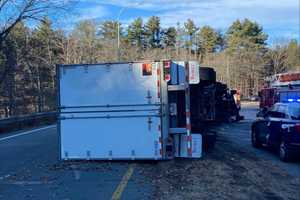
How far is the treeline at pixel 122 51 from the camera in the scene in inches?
2000

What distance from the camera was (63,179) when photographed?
11953 millimetres

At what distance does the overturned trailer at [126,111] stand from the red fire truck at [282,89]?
14.3 meters

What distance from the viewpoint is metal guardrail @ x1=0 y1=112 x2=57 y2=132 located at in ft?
93.6

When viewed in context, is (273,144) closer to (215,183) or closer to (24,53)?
(215,183)

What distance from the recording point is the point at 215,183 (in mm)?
11336

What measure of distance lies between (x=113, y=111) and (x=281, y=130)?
5081 mm

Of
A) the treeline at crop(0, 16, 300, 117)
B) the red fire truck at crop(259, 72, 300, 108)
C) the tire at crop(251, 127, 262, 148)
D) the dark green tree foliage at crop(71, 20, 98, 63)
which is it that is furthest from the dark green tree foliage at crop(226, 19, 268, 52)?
the tire at crop(251, 127, 262, 148)

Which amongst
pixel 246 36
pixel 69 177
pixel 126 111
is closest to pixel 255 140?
pixel 126 111

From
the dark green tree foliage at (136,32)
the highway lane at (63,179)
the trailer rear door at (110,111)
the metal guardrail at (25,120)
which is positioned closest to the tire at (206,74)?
the trailer rear door at (110,111)

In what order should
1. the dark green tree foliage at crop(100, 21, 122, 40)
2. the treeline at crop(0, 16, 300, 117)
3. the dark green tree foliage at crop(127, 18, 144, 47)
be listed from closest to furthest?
the treeline at crop(0, 16, 300, 117) → the dark green tree foliage at crop(100, 21, 122, 40) → the dark green tree foliage at crop(127, 18, 144, 47)

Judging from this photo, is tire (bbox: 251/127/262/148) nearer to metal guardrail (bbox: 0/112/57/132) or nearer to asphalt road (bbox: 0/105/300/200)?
→ asphalt road (bbox: 0/105/300/200)

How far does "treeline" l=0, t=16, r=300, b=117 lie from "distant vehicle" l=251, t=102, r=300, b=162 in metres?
22.5

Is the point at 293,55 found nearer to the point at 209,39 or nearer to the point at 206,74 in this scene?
the point at 209,39

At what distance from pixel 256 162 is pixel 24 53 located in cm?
4031
